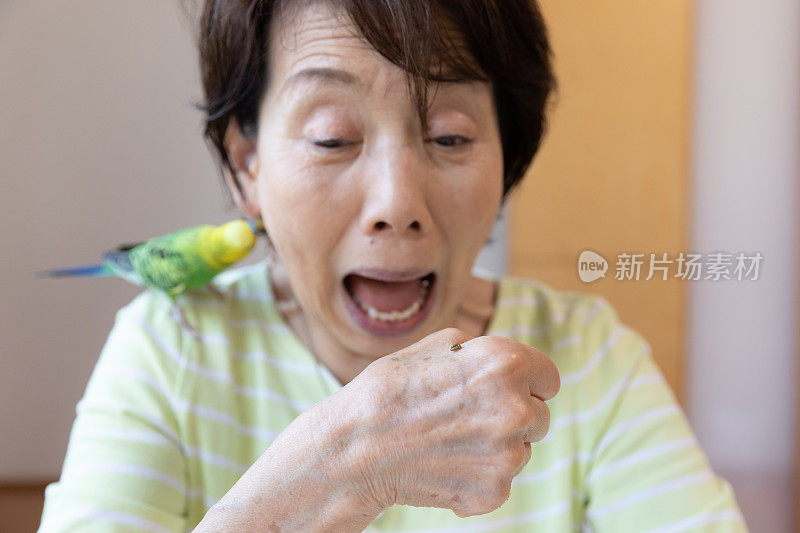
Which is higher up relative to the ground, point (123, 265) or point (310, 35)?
point (310, 35)

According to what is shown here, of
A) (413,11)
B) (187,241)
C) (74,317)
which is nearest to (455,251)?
(413,11)

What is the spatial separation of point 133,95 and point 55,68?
14 cm

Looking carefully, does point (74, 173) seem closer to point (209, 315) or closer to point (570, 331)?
point (209, 315)

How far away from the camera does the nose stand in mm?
684

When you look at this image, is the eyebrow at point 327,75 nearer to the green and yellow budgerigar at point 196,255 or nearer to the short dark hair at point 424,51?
the short dark hair at point 424,51

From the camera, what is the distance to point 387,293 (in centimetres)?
77

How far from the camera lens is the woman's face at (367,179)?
0.70 m

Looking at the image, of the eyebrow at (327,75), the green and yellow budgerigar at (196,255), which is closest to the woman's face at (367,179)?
the eyebrow at (327,75)

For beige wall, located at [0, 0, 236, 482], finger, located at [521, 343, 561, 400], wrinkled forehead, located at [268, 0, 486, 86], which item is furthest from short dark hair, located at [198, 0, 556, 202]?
beige wall, located at [0, 0, 236, 482]

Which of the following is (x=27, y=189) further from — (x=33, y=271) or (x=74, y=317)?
(x=74, y=317)

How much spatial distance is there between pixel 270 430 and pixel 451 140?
368 millimetres

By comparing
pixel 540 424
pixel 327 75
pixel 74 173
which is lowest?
pixel 540 424

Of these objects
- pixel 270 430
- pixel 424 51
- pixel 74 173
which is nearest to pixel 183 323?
pixel 270 430

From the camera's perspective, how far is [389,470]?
0.55 m
